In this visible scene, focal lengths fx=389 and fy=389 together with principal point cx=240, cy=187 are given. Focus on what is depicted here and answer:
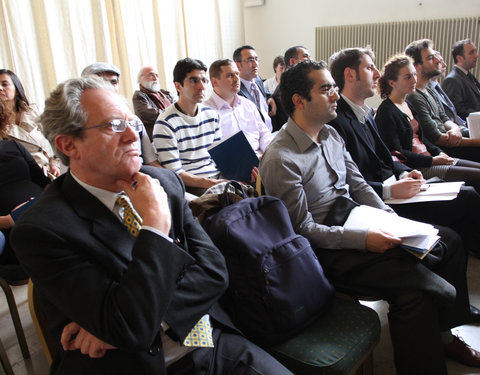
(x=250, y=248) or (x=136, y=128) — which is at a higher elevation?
(x=136, y=128)

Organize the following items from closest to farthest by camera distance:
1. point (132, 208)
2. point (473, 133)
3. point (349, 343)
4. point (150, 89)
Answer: point (132, 208) → point (349, 343) → point (473, 133) → point (150, 89)

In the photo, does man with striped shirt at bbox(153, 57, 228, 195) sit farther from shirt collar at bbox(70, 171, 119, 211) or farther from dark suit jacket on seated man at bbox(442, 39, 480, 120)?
dark suit jacket on seated man at bbox(442, 39, 480, 120)

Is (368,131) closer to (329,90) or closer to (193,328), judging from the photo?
(329,90)

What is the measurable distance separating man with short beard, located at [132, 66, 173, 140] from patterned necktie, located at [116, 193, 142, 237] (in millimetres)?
2464

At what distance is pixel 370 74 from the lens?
2.28 metres

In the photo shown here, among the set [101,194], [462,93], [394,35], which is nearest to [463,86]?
[462,93]

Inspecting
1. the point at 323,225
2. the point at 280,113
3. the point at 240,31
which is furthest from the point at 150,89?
the point at 240,31

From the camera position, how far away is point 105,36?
4.53 m

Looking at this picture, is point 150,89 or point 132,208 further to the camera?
point 150,89

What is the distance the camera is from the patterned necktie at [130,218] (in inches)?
39.6

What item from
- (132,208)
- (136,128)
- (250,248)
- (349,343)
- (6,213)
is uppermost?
(136,128)

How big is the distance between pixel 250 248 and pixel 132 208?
0.39 meters

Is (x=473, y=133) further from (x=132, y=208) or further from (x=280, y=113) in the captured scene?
(x=132, y=208)

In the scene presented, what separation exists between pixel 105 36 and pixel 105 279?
14.2 feet
